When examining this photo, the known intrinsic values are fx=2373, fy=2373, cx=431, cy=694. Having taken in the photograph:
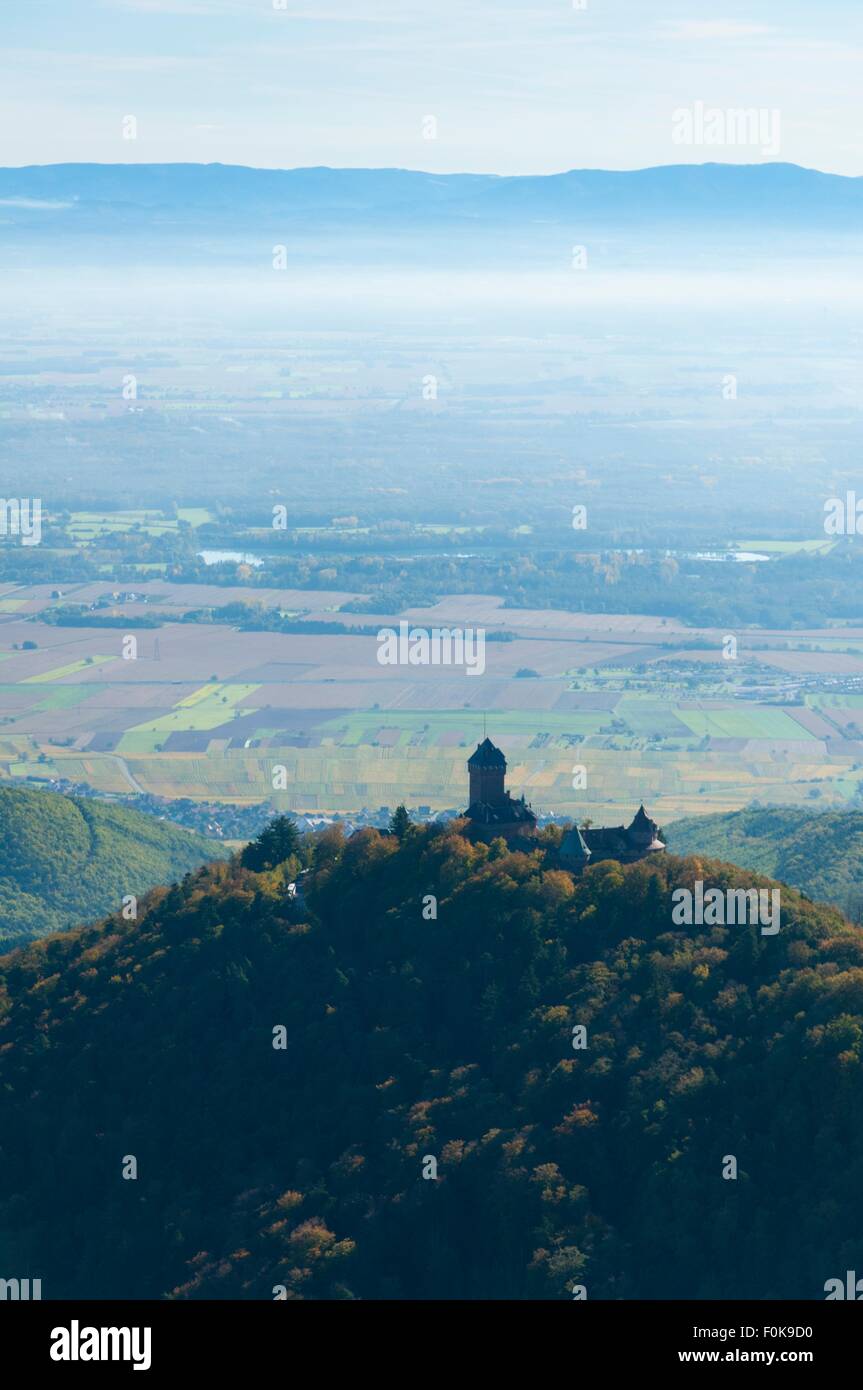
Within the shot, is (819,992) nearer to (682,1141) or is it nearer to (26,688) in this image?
(682,1141)

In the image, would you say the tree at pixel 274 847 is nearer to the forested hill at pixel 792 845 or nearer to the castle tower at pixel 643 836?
the castle tower at pixel 643 836

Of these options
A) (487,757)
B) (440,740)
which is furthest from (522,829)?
(440,740)

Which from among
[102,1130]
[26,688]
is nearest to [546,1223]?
[102,1130]

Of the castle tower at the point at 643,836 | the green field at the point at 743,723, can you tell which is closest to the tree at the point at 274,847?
the castle tower at the point at 643,836

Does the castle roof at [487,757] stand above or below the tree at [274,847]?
above

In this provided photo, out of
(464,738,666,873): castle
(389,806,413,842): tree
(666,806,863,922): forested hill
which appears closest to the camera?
(464,738,666,873): castle

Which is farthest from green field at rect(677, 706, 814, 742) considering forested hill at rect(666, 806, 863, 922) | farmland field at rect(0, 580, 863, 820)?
forested hill at rect(666, 806, 863, 922)

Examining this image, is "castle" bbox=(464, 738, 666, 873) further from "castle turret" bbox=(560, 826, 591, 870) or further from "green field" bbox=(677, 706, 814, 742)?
"green field" bbox=(677, 706, 814, 742)
